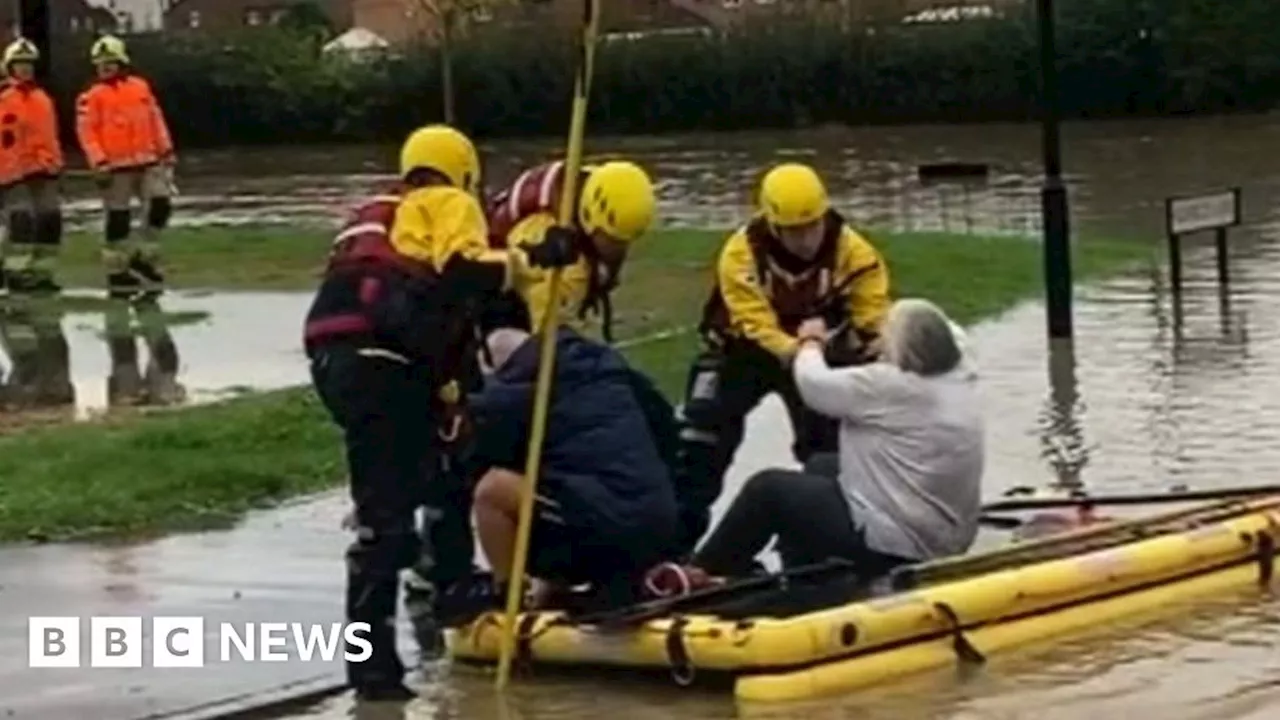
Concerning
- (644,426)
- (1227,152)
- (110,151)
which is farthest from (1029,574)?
(1227,152)

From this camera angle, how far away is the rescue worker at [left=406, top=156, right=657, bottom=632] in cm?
1046

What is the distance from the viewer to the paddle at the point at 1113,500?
12203mm

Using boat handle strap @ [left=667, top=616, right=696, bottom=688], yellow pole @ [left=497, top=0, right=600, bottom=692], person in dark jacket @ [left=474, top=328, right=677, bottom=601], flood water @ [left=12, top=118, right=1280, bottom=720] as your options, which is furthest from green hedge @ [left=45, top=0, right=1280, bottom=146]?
boat handle strap @ [left=667, top=616, right=696, bottom=688]

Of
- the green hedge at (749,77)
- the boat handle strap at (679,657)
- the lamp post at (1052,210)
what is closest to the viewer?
the boat handle strap at (679,657)

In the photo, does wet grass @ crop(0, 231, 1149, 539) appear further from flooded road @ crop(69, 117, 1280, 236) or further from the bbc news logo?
flooded road @ crop(69, 117, 1280, 236)

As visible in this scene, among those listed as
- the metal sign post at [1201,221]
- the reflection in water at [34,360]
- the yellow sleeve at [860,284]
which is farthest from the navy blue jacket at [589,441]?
the metal sign post at [1201,221]

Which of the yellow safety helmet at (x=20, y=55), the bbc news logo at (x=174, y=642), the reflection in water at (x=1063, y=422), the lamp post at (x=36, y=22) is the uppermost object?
the lamp post at (x=36, y=22)

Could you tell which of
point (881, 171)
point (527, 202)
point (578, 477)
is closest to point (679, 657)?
point (578, 477)

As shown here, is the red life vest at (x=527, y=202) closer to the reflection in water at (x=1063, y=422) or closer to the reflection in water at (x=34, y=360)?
the reflection in water at (x=1063, y=422)

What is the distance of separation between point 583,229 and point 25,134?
14.1 metres

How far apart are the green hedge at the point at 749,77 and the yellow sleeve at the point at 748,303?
37131mm

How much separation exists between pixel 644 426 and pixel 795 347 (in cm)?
126

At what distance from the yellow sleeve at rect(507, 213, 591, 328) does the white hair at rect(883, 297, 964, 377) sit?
108cm

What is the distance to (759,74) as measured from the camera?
51969 millimetres
